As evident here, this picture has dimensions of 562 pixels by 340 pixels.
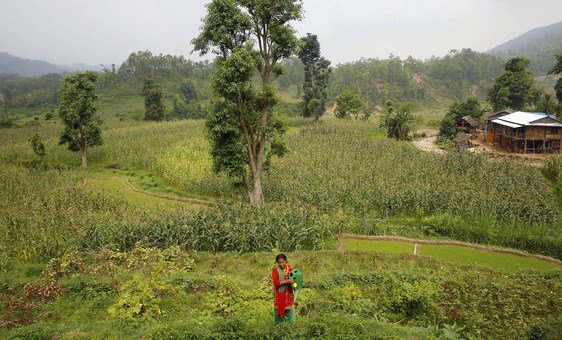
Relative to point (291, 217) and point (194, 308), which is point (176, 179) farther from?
point (194, 308)

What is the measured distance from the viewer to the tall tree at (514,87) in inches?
1681

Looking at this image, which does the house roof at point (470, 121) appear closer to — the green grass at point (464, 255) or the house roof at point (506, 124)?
the house roof at point (506, 124)

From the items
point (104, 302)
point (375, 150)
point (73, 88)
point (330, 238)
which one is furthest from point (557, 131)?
point (73, 88)

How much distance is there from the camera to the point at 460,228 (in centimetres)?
1531

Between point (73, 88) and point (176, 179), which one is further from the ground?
point (73, 88)

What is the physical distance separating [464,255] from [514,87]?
125 ft

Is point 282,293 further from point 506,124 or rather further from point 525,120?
point 525,120

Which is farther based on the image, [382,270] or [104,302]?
[382,270]

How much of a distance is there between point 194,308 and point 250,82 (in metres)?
9.44

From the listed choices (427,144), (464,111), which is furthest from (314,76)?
(464,111)

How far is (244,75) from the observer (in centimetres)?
1479

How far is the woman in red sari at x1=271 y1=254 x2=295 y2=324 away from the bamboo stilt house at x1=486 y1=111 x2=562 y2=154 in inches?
1176

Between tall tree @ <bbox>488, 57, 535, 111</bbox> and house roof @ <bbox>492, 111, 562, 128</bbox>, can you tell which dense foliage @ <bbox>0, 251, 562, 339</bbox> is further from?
tall tree @ <bbox>488, 57, 535, 111</bbox>

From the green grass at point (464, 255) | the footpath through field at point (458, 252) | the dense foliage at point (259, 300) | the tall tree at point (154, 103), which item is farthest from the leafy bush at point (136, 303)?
the tall tree at point (154, 103)
